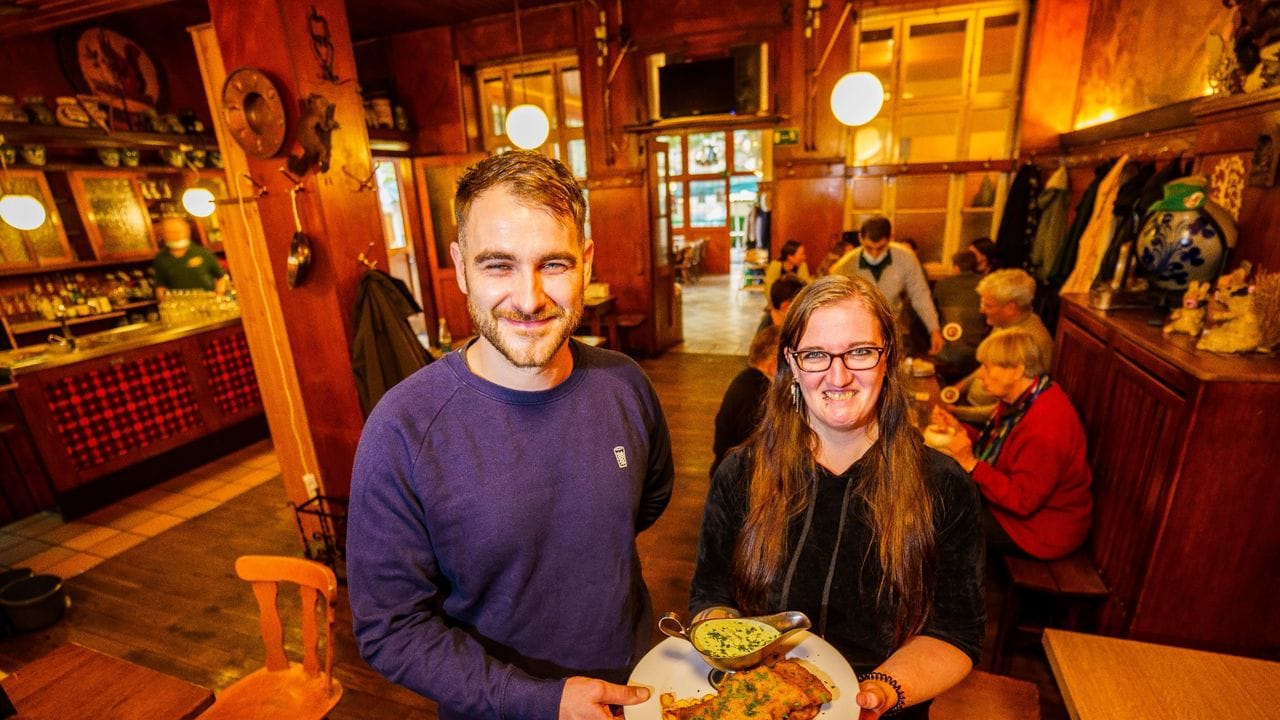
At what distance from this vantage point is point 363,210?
134 inches

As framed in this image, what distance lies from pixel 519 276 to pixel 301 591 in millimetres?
1734

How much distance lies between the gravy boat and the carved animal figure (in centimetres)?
305

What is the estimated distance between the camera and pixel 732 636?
1.34 meters

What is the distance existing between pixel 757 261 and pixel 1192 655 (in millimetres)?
11146

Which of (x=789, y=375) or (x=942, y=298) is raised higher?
(x=789, y=375)

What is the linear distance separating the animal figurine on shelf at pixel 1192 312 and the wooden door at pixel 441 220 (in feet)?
22.4

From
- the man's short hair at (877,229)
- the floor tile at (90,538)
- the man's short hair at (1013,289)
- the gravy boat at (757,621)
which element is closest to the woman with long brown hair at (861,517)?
the gravy boat at (757,621)

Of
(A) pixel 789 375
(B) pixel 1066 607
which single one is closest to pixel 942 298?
(B) pixel 1066 607

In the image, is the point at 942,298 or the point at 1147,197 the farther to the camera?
the point at 942,298

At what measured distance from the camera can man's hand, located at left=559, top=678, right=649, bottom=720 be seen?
1147mm

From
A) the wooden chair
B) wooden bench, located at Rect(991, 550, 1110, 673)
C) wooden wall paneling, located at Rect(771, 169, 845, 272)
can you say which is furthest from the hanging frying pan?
wooden wall paneling, located at Rect(771, 169, 845, 272)

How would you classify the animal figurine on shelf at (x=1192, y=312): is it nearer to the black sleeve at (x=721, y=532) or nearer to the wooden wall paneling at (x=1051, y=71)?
the black sleeve at (x=721, y=532)

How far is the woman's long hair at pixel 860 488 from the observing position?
1.40 m

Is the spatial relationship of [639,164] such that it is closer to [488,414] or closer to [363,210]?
[363,210]
